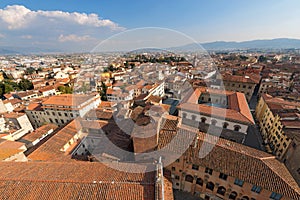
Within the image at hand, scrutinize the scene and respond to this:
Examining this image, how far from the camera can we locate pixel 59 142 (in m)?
17.3

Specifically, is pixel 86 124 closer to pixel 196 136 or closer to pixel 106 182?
pixel 106 182

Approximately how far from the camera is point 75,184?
8734mm

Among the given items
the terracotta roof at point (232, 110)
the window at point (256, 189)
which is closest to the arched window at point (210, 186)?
the window at point (256, 189)

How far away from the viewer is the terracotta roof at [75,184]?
324 inches

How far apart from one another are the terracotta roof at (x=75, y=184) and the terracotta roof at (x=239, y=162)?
4.34 m

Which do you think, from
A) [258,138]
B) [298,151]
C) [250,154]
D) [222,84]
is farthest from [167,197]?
[222,84]

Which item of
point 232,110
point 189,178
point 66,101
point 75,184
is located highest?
point 75,184

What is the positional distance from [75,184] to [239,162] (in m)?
12.5

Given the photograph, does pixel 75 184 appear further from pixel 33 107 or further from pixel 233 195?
pixel 33 107

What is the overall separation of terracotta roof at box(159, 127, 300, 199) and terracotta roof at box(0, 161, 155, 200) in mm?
4337

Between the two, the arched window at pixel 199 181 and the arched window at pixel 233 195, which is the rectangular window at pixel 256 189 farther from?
the arched window at pixel 199 181

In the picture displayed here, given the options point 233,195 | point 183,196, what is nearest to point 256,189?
point 233,195

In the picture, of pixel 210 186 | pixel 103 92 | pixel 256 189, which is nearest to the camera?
pixel 256 189

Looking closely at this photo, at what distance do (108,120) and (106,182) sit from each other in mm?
15163
